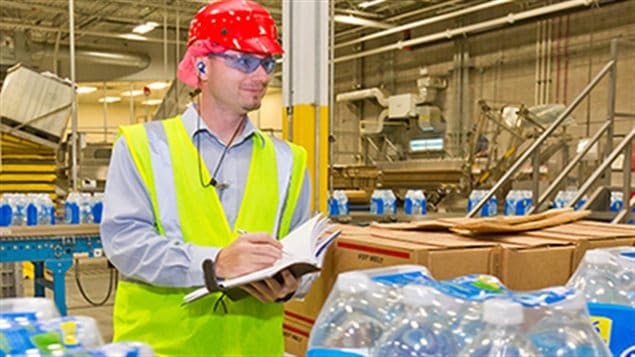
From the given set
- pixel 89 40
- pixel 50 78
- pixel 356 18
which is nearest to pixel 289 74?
pixel 50 78

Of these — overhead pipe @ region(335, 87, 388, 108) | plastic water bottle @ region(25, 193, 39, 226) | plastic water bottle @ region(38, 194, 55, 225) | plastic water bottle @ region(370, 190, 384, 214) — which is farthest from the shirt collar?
overhead pipe @ region(335, 87, 388, 108)

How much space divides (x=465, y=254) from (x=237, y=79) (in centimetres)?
77

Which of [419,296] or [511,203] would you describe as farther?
[511,203]

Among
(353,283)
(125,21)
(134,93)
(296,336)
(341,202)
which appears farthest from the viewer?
(134,93)

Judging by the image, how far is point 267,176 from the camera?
1724mm

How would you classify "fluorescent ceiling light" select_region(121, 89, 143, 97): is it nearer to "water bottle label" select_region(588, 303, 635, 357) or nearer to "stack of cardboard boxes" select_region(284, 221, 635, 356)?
"stack of cardboard boxes" select_region(284, 221, 635, 356)

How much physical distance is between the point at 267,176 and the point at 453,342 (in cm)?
92

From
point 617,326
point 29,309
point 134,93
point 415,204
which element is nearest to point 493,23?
point 415,204

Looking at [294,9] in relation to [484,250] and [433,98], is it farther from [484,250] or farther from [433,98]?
[433,98]

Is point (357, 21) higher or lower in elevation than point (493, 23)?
higher

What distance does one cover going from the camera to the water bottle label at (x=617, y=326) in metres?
1.08

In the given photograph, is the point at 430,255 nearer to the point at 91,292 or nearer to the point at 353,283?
the point at 353,283

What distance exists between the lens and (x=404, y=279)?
1.11 metres

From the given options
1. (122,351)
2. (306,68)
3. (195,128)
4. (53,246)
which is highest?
(306,68)
